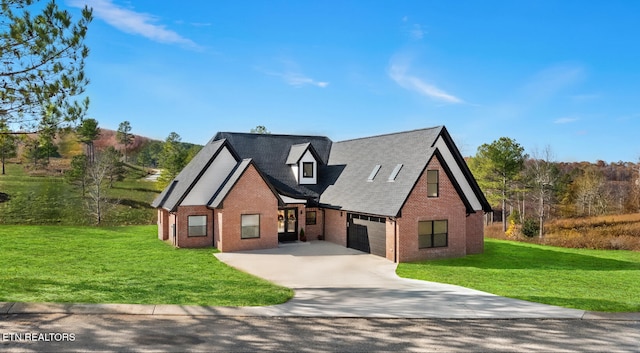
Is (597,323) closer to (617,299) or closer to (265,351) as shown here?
(617,299)

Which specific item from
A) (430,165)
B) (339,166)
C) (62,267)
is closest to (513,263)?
(430,165)

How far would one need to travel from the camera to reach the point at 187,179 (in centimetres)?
2662

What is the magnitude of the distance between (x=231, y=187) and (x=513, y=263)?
16773mm

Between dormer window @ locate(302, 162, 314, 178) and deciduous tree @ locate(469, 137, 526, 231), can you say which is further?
deciduous tree @ locate(469, 137, 526, 231)

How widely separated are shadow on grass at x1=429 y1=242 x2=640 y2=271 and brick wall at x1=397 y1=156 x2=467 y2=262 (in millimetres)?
769

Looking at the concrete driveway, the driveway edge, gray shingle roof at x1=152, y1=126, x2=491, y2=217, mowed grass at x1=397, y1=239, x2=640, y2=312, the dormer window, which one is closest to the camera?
the driveway edge

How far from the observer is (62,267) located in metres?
17.6

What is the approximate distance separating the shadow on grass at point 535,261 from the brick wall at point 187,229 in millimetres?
13469

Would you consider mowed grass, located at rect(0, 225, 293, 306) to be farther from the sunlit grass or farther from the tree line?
the tree line

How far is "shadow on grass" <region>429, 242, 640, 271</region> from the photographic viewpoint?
2222cm

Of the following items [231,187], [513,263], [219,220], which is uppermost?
[231,187]

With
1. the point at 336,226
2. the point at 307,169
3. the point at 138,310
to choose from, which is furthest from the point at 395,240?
the point at 138,310

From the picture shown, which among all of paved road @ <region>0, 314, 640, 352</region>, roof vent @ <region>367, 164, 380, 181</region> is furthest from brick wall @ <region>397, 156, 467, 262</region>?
paved road @ <region>0, 314, 640, 352</region>

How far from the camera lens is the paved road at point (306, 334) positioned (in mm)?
8594
